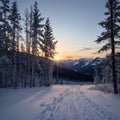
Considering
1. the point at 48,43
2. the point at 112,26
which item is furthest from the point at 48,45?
the point at 112,26

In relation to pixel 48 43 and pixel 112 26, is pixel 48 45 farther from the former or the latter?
pixel 112 26

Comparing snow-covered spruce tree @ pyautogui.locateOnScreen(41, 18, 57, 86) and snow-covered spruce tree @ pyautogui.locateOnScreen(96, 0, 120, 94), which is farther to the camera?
snow-covered spruce tree @ pyautogui.locateOnScreen(41, 18, 57, 86)

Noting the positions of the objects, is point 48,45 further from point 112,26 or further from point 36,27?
point 112,26

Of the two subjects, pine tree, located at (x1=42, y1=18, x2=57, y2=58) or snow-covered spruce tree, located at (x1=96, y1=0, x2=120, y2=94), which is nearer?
snow-covered spruce tree, located at (x1=96, y1=0, x2=120, y2=94)

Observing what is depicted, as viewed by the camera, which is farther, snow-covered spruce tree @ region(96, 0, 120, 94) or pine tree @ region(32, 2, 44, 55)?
pine tree @ region(32, 2, 44, 55)

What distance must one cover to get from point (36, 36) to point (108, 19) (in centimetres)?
1692

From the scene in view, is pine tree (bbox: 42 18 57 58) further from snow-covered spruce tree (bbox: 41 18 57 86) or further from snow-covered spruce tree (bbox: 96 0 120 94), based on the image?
snow-covered spruce tree (bbox: 96 0 120 94)

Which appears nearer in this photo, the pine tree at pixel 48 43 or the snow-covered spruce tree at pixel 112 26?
the snow-covered spruce tree at pixel 112 26

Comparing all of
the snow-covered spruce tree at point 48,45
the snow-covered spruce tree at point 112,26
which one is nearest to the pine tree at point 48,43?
the snow-covered spruce tree at point 48,45

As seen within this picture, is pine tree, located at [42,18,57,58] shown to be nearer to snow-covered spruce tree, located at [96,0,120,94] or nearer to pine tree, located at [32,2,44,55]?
pine tree, located at [32,2,44,55]

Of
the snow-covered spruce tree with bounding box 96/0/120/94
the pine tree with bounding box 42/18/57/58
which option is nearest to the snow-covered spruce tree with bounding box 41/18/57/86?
the pine tree with bounding box 42/18/57/58

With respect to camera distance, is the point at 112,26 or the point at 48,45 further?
the point at 48,45

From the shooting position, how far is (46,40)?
1689 inches

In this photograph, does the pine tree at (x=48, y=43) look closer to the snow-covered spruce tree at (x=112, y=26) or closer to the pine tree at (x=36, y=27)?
the pine tree at (x=36, y=27)
